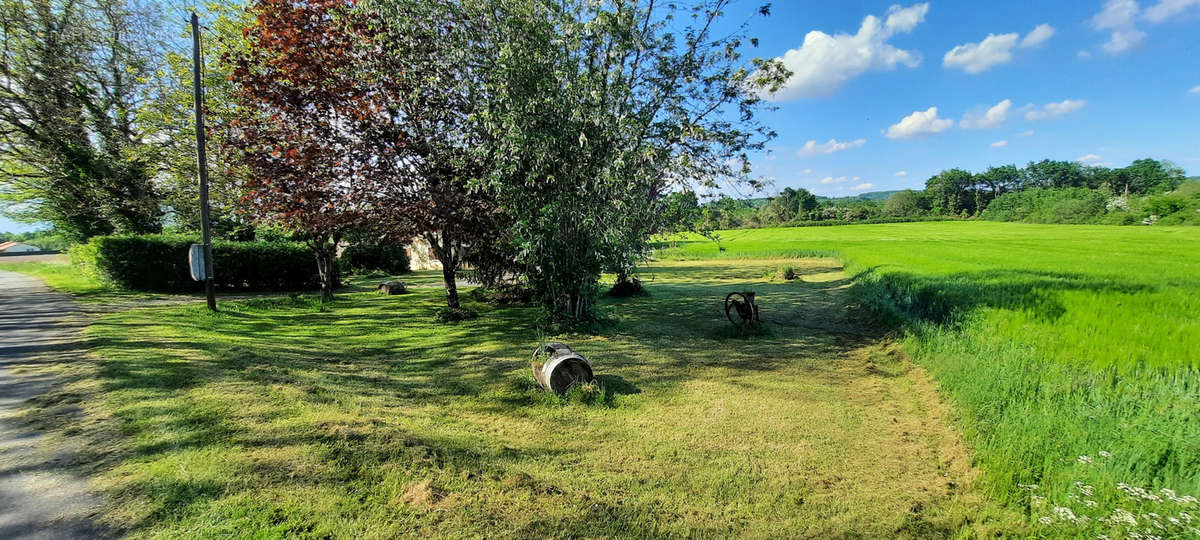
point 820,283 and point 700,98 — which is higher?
point 700,98

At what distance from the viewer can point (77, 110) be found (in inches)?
577

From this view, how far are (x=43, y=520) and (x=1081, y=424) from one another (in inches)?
284

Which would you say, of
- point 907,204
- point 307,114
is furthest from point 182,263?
point 907,204

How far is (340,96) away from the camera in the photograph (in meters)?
8.66

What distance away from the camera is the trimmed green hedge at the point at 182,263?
1262 cm

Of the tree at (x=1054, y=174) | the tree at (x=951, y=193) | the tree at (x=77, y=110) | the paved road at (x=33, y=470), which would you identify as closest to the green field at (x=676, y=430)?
the paved road at (x=33, y=470)

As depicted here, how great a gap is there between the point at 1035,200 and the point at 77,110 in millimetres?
96144

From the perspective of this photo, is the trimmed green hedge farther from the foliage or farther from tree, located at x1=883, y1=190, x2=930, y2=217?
tree, located at x1=883, y1=190, x2=930, y2=217

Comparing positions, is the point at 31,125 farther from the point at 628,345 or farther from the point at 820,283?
the point at 820,283

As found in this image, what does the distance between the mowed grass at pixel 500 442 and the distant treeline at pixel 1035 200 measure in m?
23.6

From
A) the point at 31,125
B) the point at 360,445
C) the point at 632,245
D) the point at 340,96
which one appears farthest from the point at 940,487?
the point at 31,125

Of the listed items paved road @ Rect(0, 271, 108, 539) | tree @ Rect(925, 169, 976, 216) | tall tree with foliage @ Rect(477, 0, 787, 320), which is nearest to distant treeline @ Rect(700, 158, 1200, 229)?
tree @ Rect(925, 169, 976, 216)

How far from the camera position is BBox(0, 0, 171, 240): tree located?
549 inches

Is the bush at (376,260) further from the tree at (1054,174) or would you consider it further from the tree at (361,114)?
the tree at (1054,174)
